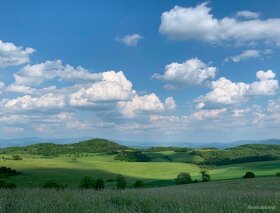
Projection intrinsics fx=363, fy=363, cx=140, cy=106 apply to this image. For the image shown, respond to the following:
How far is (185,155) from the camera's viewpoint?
17562 centimetres

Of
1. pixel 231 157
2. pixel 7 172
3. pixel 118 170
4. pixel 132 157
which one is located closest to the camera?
pixel 7 172

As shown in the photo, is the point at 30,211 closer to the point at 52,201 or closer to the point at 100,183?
the point at 52,201

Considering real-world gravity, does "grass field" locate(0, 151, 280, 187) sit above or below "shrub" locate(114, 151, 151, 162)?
below

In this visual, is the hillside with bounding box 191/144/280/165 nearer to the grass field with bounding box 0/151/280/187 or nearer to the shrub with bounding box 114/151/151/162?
the grass field with bounding box 0/151/280/187

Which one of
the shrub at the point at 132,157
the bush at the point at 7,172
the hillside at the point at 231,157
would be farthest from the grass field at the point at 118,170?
the hillside at the point at 231,157

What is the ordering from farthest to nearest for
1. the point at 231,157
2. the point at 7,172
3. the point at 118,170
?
the point at 231,157 < the point at 118,170 < the point at 7,172

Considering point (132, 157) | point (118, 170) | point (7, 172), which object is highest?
point (132, 157)

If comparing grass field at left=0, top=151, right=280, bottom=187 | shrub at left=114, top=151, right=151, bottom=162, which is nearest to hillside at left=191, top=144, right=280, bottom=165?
grass field at left=0, top=151, right=280, bottom=187

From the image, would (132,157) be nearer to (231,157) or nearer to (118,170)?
(231,157)

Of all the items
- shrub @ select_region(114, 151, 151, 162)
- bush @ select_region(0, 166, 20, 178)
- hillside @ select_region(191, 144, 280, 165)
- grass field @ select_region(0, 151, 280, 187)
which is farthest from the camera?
shrub @ select_region(114, 151, 151, 162)

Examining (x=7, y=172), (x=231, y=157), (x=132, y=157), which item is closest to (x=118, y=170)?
(x=7, y=172)

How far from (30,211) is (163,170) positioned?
12118 cm

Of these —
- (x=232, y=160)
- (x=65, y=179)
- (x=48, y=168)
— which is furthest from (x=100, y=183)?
(x=232, y=160)

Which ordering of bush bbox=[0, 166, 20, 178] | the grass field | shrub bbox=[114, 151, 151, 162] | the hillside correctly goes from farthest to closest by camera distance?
shrub bbox=[114, 151, 151, 162], the hillside, bush bbox=[0, 166, 20, 178], the grass field
